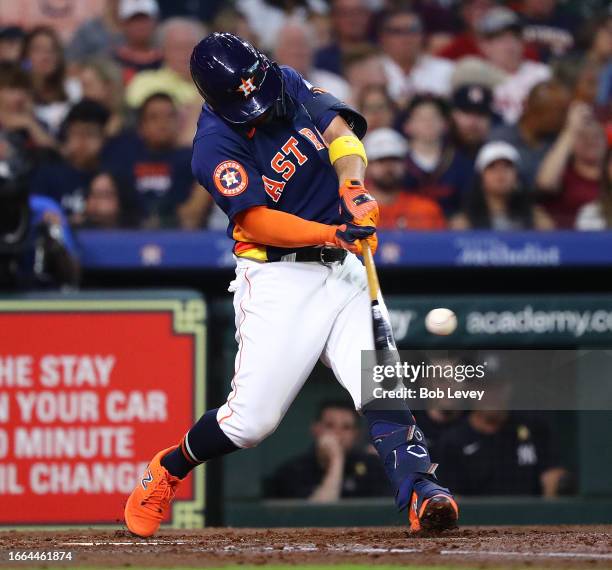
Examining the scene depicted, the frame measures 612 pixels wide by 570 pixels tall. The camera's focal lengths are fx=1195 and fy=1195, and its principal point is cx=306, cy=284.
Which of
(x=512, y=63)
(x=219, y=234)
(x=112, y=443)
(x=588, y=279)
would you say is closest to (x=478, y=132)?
(x=512, y=63)

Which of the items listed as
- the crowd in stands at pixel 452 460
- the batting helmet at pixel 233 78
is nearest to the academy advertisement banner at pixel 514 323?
the crowd in stands at pixel 452 460

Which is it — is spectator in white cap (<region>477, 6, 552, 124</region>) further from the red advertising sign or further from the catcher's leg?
the catcher's leg

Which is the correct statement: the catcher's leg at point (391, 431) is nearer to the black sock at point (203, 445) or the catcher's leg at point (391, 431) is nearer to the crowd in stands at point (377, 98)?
the black sock at point (203, 445)

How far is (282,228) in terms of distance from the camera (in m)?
4.02

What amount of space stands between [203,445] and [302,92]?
1.34 m

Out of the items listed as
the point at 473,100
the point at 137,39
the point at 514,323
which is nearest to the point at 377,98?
the point at 473,100

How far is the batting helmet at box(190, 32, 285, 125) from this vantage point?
409 cm

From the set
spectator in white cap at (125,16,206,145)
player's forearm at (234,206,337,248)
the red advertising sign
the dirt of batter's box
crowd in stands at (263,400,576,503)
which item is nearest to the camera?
the dirt of batter's box

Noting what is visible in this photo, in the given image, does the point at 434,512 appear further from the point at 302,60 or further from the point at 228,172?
the point at 302,60

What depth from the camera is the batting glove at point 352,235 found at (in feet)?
12.8

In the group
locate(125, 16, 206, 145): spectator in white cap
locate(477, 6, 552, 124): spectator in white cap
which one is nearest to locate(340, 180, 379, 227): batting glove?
locate(125, 16, 206, 145): spectator in white cap

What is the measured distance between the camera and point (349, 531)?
4.82 m

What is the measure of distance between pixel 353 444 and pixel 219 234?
5.47 ft

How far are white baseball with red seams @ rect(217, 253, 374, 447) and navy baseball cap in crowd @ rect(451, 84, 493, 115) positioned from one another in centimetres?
418
